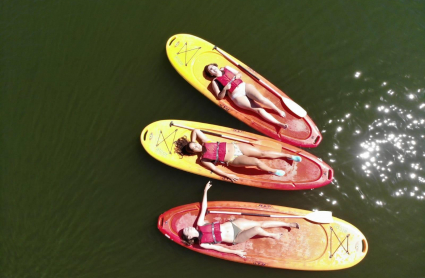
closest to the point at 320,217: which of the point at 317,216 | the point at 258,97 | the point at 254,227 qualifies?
the point at 317,216

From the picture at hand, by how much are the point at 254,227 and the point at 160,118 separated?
3.14 metres

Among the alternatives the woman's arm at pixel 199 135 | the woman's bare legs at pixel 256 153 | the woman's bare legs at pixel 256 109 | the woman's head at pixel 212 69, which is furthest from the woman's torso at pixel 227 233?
the woman's head at pixel 212 69

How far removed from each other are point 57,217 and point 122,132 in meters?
2.33

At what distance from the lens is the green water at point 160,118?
5.86m

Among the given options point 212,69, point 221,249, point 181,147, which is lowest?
point 221,249

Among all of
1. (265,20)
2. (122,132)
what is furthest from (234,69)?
(122,132)

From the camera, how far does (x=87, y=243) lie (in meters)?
6.02

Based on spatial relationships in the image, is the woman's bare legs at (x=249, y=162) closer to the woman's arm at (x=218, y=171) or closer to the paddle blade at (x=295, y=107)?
the woman's arm at (x=218, y=171)

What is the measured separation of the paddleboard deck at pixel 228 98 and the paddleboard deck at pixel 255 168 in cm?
25

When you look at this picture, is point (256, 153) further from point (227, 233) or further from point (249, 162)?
point (227, 233)

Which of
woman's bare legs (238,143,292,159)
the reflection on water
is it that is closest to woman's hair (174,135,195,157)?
woman's bare legs (238,143,292,159)

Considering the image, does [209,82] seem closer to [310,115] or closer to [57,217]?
[310,115]

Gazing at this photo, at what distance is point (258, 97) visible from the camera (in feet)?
18.6

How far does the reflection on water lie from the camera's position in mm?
5824
